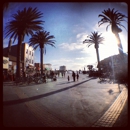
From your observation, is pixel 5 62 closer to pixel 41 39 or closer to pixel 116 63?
pixel 41 39

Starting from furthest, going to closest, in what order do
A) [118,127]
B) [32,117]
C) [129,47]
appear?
[129,47], [32,117], [118,127]

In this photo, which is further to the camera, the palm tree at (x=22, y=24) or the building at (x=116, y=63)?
the palm tree at (x=22, y=24)

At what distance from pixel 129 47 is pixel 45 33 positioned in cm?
2073

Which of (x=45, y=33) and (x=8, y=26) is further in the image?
(x=45, y=33)

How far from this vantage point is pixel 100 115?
12.0 feet

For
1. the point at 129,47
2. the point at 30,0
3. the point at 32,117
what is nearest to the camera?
the point at 32,117

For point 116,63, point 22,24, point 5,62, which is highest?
point 22,24

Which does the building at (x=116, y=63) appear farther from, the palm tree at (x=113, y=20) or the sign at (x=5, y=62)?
the sign at (x=5, y=62)

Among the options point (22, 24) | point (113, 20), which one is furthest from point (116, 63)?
point (22, 24)

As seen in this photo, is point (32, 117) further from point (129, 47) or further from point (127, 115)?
point (129, 47)

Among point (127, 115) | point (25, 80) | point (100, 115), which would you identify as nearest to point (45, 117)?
point (100, 115)

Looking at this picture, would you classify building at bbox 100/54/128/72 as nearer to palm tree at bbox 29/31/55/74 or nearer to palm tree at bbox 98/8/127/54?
palm tree at bbox 98/8/127/54

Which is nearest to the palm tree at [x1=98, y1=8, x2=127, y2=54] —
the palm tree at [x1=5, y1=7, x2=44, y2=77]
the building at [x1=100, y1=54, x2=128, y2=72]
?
the building at [x1=100, y1=54, x2=128, y2=72]

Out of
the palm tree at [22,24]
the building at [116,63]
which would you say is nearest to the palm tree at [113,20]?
the building at [116,63]
